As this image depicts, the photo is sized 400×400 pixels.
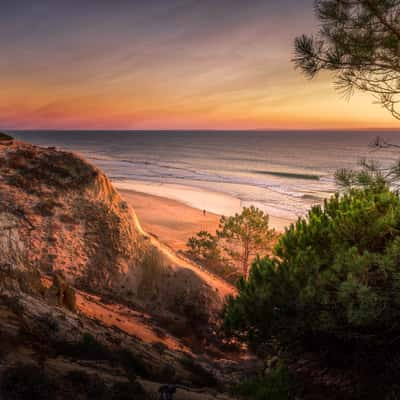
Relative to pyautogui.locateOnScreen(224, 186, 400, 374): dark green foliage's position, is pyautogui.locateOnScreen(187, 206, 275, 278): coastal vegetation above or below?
below

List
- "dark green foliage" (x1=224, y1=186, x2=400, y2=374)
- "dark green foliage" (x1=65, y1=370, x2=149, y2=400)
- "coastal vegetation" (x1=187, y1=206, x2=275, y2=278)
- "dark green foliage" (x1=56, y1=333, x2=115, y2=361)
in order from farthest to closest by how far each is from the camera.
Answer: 1. "coastal vegetation" (x1=187, y1=206, x2=275, y2=278)
2. "dark green foliage" (x1=224, y1=186, x2=400, y2=374)
3. "dark green foliage" (x1=56, y1=333, x2=115, y2=361)
4. "dark green foliage" (x1=65, y1=370, x2=149, y2=400)

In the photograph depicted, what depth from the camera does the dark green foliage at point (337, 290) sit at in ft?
23.1

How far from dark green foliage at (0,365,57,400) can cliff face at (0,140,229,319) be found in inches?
506

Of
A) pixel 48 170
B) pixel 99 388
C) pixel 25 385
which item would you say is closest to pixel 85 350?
pixel 99 388

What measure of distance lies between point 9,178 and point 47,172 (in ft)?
7.09

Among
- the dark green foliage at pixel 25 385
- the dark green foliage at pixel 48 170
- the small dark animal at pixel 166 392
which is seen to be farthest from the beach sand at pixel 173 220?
the dark green foliage at pixel 25 385

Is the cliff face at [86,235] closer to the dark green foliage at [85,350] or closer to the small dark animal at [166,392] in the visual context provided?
the dark green foliage at [85,350]

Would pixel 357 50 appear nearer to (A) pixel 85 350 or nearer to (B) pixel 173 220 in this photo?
(A) pixel 85 350

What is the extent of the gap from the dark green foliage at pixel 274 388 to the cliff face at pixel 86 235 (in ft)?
33.8

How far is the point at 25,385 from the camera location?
166 inches

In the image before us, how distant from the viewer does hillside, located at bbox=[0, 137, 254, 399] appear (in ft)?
25.4

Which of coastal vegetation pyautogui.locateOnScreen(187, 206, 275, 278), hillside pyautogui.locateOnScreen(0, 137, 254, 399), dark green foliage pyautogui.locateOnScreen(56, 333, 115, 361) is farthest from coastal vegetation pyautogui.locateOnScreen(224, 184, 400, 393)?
coastal vegetation pyautogui.locateOnScreen(187, 206, 275, 278)

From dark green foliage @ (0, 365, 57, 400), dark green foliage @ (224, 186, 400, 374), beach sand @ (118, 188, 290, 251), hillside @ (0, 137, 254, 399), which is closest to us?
dark green foliage @ (0, 365, 57, 400)

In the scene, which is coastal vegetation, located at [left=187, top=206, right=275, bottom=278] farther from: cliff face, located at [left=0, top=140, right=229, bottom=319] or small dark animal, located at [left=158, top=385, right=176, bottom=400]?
small dark animal, located at [left=158, top=385, right=176, bottom=400]
